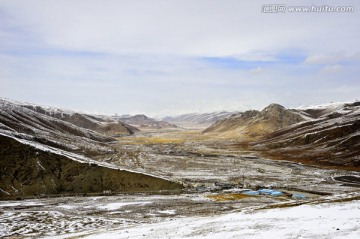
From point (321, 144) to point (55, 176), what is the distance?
91.7 meters

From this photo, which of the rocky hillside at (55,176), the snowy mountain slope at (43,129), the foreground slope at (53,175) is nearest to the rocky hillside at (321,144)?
the rocky hillside at (55,176)

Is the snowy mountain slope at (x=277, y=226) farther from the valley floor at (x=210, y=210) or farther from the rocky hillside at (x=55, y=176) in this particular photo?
the rocky hillside at (x=55, y=176)

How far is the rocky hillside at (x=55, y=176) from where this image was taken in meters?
55.0

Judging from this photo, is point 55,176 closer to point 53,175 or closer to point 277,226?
point 53,175

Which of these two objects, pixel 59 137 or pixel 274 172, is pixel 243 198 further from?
pixel 59 137

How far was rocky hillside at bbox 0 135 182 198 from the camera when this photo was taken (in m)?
55.0

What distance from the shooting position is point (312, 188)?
185ft

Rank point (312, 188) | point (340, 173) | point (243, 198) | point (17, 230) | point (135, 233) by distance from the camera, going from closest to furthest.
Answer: point (135, 233), point (17, 230), point (243, 198), point (312, 188), point (340, 173)

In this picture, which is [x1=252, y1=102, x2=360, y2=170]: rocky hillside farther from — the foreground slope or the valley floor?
the foreground slope

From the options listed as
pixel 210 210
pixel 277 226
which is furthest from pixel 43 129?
pixel 277 226

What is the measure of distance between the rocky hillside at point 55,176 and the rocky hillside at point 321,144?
5838 cm

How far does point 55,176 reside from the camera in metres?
57.6

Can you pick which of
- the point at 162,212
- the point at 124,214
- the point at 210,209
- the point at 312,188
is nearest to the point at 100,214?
the point at 124,214

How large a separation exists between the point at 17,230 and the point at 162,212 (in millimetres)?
15775
